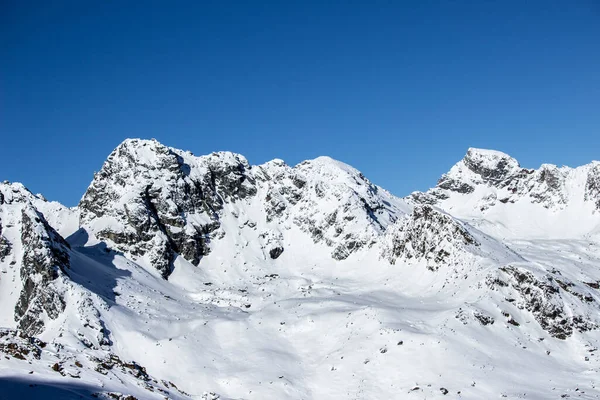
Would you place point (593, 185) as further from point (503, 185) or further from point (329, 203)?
point (329, 203)

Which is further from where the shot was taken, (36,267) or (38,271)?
(36,267)

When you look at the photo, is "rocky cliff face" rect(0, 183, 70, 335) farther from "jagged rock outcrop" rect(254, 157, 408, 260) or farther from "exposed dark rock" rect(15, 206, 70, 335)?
"jagged rock outcrop" rect(254, 157, 408, 260)

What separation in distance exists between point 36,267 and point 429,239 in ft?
178

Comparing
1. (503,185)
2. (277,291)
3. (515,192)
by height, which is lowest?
(277,291)

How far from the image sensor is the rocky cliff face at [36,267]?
2323 inches

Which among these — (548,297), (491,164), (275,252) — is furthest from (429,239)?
(491,164)

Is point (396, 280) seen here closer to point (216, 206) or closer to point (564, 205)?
point (216, 206)

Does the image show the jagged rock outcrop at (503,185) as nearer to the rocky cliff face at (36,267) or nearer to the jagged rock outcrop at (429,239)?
the jagged rock outcrop at (429,239)

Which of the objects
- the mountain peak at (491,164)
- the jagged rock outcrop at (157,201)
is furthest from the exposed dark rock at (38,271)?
the mountain peak at (491,164)

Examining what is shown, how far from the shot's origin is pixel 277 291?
7950 cm

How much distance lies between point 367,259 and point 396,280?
48.7 feet

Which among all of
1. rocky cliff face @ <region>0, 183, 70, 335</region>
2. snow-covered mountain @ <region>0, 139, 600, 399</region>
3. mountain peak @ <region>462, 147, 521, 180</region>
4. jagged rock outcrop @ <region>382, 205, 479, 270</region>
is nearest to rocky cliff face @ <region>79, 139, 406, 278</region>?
snow-covered mountain @ <region>0, 139, 600, 399</region>

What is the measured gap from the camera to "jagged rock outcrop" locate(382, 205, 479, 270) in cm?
6750

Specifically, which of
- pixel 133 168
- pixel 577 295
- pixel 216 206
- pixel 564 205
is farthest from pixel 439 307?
pixel 564 205
